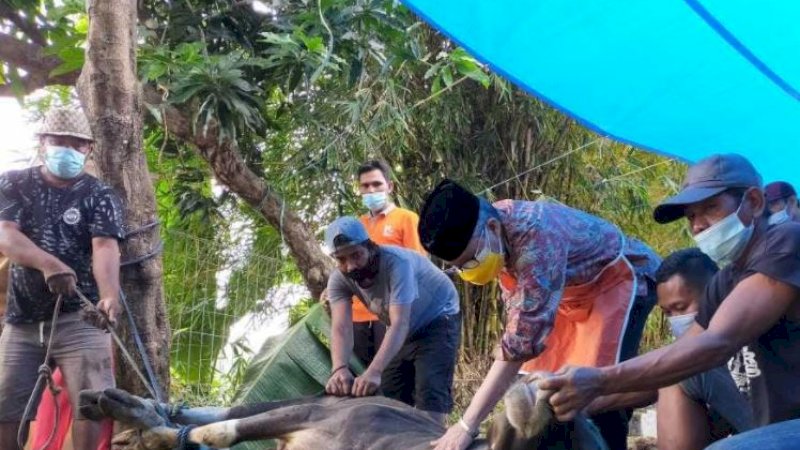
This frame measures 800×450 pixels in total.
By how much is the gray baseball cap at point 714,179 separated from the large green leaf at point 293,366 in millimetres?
3477

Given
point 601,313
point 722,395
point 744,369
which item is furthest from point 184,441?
point 744,369

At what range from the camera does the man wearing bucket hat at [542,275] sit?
3697mm

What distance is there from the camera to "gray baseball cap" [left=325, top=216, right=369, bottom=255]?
507 centimetres

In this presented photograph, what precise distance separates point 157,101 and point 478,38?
8.06 ft

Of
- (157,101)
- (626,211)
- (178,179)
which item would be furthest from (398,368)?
(626,211)

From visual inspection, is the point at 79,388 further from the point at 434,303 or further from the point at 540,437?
the point at 540,437

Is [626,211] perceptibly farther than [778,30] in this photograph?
Yes

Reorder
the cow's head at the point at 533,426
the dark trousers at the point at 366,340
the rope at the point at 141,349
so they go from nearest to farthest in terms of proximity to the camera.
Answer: the cow's head at the point at 533,426, the rope at the point at 141,349, the dark trousers at the point at 366,340

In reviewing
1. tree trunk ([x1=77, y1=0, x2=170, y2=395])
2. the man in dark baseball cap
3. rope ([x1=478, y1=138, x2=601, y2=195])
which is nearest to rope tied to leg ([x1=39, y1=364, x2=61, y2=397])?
tree trunk ([x1=77, y1=0, x2=170, y2=395])

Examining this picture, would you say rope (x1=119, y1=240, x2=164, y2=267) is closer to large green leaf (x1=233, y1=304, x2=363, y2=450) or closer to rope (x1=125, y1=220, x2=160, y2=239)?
rope (x1=125, y1=220, x2=160, y2=239)

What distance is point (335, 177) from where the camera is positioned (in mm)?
7719

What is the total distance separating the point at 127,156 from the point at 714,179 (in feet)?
10.0

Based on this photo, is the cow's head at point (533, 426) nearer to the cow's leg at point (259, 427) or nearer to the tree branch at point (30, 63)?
the cow's leg at point (259, 427)

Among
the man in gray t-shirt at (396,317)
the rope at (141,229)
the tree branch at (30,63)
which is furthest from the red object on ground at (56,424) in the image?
the tree branch at (30,63)
